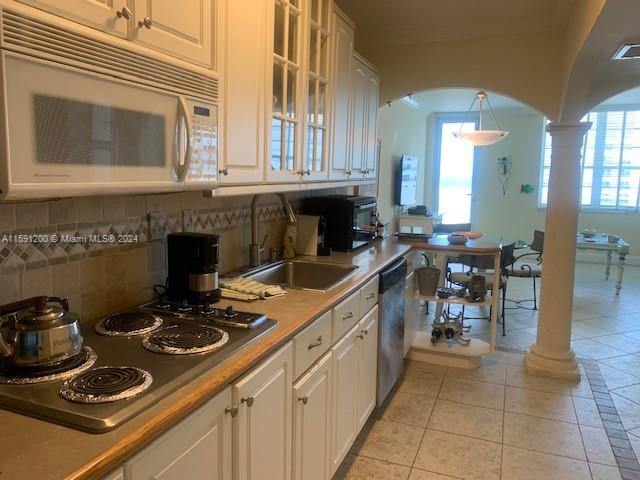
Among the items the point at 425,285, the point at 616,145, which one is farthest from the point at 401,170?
the point at 616,145

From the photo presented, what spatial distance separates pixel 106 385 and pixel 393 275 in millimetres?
2035

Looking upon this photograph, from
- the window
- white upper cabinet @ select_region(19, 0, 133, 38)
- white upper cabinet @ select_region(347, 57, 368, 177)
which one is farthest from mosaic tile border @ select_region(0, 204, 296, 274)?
the window

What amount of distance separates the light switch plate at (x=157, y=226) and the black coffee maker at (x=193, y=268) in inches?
4.3

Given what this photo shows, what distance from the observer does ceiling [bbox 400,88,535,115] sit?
254 inches

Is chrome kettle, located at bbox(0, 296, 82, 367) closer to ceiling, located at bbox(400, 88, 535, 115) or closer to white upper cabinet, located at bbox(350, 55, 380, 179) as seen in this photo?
white upper cabinet, located at bbox(350, 55, 380, 179)

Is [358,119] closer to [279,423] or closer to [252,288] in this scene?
[252,288]

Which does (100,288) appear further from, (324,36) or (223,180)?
(324,36)

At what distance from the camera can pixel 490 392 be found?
336 centimetres

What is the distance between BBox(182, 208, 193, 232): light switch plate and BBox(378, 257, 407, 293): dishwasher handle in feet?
3.71

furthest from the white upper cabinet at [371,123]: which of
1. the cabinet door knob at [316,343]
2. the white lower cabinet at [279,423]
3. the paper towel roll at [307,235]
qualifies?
the cabinet door knob at [316,343]

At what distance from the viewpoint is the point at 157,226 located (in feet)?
6.40

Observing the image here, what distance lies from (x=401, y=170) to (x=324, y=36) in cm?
368

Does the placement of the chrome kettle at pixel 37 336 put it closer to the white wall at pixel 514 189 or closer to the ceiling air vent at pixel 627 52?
the ceiling air vent at pixel 627 52

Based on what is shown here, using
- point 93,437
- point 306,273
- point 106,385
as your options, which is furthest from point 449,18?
point 93,437
